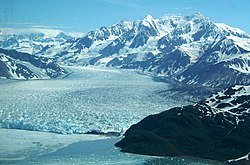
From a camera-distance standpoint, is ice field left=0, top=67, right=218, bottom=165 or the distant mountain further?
the distant mountain

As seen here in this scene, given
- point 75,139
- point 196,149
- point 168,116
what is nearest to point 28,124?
point 75,139

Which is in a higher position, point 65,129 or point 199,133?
point 199,133

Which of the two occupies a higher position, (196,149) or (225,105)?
(225,105)

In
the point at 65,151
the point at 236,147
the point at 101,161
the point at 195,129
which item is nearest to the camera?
the point at 101,161

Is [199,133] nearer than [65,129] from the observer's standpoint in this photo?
Yes

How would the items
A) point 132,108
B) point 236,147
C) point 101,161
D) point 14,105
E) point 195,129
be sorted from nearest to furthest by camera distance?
point 101,161 → point 236,147 → point 195,129 → point 14,105 → point 132,108

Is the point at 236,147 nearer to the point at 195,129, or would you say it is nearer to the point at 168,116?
the point at 195,129

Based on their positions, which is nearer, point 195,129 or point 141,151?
point 141,151

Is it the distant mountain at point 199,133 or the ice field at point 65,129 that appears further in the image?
the distant mountain at point 199,133
